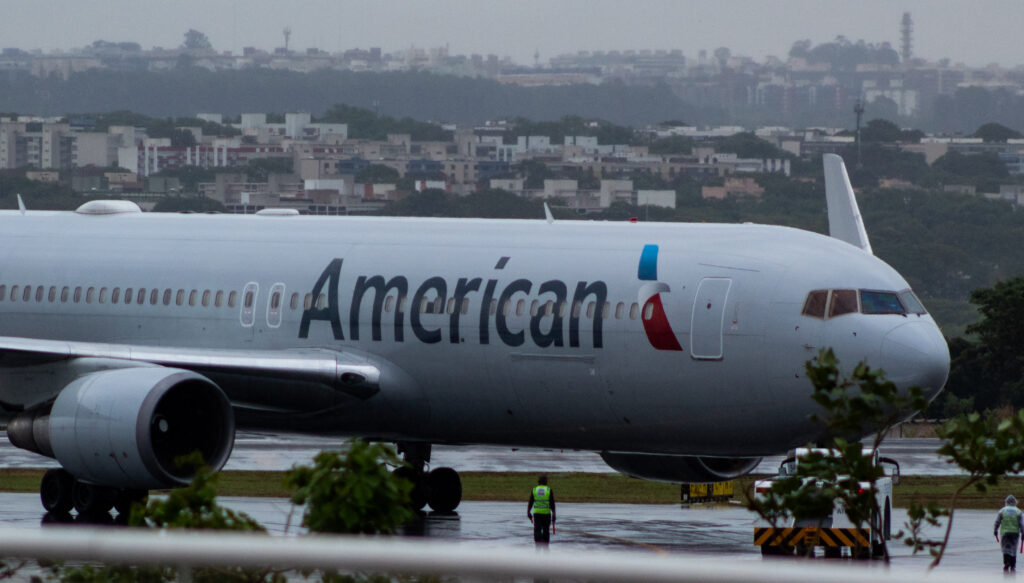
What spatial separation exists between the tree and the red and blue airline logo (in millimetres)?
10647

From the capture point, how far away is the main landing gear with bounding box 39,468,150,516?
25703 millimetres

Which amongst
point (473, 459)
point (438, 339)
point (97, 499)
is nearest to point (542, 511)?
point (438, 339)

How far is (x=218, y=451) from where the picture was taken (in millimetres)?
24828

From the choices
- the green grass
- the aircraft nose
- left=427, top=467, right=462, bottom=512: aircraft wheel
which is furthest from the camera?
the green grass

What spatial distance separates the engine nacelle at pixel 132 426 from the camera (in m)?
23.5

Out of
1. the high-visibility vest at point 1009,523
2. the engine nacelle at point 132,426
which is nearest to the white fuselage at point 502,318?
the engine nacelle at point 132,426

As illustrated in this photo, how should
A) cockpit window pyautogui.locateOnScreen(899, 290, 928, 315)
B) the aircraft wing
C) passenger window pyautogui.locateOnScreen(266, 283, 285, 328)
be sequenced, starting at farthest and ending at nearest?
passenger window pyautogui.locateOnScreen(266, 283, 285, 328) → the aircraft wing → cockpit window pyautogui.locateOnScreen(899, 290, 928, 315)

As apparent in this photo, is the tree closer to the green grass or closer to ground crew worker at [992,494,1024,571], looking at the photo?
ground crew worker at [992,494,1024,571]

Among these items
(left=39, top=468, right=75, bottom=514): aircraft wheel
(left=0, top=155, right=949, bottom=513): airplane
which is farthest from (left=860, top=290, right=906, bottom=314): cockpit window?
(left=39, top=468, right=75, bottom=514): aircraft wheel

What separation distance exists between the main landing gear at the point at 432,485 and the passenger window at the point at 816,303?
829 cm

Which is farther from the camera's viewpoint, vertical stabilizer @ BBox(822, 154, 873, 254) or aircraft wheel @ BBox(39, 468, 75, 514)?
vertical stabilizer @ BBox(822, 154, 873, 254)

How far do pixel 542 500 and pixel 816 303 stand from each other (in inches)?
204

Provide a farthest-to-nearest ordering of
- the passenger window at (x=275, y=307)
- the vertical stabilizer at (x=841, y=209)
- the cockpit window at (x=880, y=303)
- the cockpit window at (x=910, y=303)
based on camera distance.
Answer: the vertical stabilizer at (x=841, y=209), the passenger window at (x=275, y=307), the cockpit window at (x=910, y=303), the cockpit window at (x=880, y=303)

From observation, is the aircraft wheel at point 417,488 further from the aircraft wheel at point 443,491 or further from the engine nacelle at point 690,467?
the engine nacelle at point 690,467
